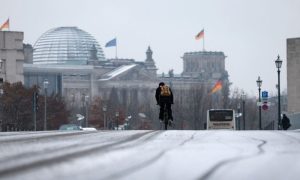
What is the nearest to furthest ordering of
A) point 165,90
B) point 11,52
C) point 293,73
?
point 165,90, point 293,73, point 11,52

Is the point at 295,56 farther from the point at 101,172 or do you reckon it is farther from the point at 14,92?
the point at 101,172

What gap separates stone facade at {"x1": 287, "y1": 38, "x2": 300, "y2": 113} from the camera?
6781cm

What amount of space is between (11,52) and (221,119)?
6082cm

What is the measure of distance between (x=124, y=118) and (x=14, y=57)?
24658 millimetres

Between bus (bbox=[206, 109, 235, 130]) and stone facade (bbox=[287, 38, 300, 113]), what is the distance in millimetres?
12857

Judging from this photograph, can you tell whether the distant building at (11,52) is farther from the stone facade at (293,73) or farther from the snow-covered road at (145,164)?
the snow-covered road at (145,164)

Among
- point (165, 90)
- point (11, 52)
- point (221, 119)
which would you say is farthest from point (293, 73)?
point (11, 52)

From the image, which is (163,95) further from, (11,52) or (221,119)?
(11,52)

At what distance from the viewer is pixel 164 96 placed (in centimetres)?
2559

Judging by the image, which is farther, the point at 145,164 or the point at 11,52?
the point at 11,52

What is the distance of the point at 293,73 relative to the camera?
2694 inches

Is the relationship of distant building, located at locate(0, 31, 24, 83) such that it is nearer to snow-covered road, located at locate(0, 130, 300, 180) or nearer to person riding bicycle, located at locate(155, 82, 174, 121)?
person riding bicycle, located at locate(155, 82, 174, 121)

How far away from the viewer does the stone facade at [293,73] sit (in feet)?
222

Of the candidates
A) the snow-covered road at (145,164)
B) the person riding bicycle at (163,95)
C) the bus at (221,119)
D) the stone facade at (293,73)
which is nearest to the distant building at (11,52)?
the stone facade at (293,73)
